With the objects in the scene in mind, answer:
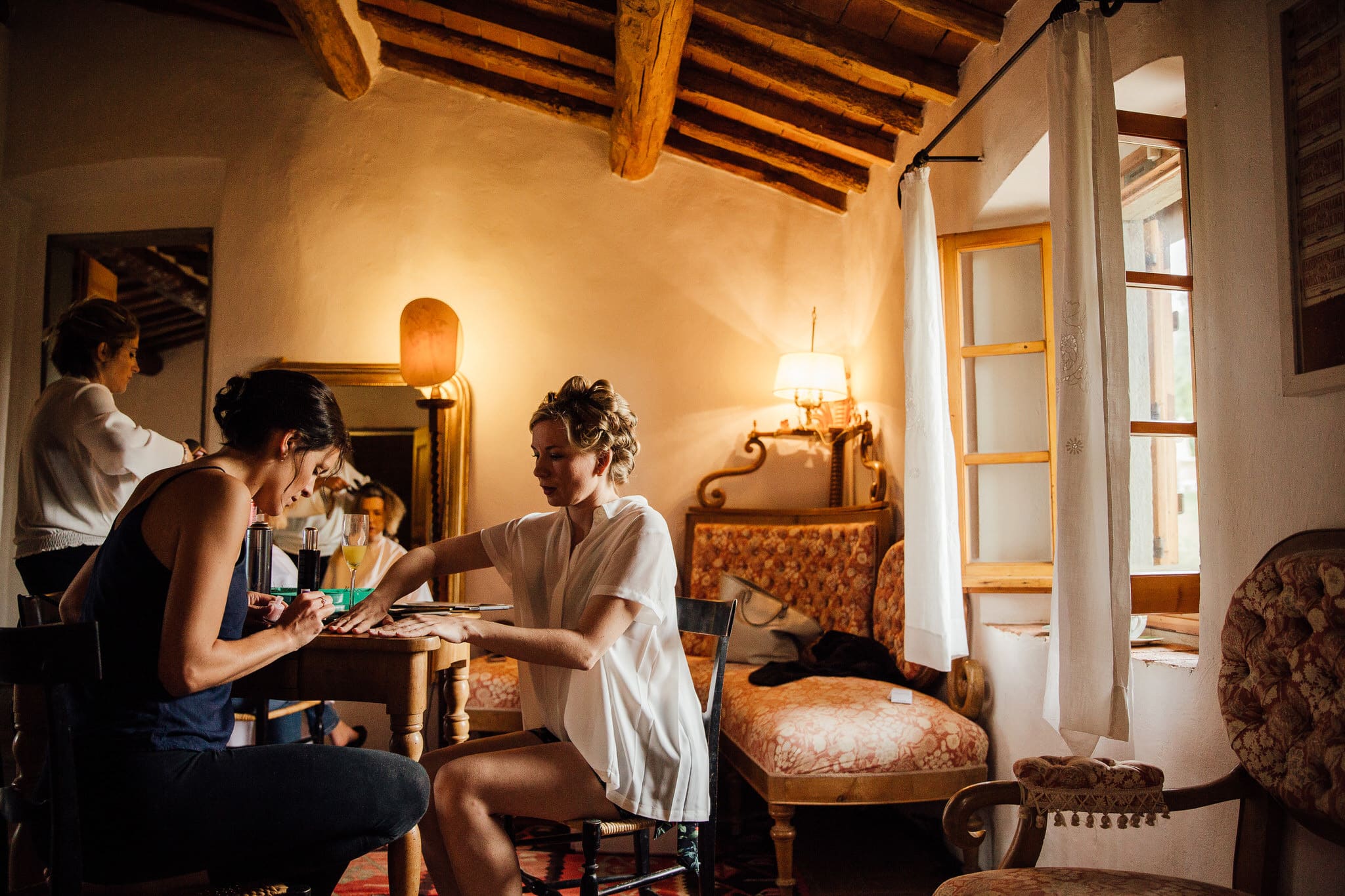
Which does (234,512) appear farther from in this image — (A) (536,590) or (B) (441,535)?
(B) (441,535)

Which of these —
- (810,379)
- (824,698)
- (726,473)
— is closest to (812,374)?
(810,379)

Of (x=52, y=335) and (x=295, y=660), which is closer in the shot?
(x=295, y=660)

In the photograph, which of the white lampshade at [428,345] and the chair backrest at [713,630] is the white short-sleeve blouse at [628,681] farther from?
the white lampshade at [428,345]

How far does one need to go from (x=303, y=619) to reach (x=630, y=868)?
199cm

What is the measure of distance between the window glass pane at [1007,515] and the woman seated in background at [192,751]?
2.19 m

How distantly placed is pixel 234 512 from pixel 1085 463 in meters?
1.78

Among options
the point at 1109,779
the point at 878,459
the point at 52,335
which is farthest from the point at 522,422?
the point at 1109,779

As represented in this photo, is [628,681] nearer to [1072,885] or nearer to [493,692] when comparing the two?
[1072,885]

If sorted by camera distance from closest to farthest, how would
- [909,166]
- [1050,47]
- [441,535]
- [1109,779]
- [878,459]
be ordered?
[1109,779] < [1050,47] < [909,166] < [878,459] < [441,535]

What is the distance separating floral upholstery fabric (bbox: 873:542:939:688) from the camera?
3.33 m

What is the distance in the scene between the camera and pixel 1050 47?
7.47 ft

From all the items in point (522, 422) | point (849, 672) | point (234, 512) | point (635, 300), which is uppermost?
point (635, 300)

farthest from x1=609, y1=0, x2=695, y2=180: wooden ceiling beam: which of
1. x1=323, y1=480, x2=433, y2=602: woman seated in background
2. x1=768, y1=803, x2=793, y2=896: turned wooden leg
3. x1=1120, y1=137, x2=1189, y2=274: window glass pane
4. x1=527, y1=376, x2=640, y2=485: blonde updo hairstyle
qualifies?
x1=768, y1=803, x2=793, y2=896: turned wooden leg

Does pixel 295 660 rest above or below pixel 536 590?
below
